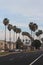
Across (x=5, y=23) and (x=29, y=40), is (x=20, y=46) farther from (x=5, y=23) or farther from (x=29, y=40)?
(x=5, y=23)

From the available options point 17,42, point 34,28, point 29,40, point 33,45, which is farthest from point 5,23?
point 29,40

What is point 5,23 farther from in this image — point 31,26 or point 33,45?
point 33,45

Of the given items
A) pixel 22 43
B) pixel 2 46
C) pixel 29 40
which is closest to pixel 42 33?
pixel 29 40

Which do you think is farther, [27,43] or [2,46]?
[27,43]

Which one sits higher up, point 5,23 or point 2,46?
point 5,23

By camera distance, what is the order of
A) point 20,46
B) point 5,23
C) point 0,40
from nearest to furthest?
point 5,23
point 0,40
point 20,46

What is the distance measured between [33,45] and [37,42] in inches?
123

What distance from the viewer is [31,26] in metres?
148

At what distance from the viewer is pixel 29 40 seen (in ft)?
638

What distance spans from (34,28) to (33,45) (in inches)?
891

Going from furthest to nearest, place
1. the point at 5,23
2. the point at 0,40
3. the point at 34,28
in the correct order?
the point at 0,40, the point at 34,28, the point at 5,23

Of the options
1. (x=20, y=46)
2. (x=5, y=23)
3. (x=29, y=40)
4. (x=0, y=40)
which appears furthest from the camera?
(x=29, y=40)

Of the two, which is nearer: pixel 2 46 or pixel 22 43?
pixel 2 46

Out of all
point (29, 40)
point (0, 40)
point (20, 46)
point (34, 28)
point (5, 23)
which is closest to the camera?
point (5, 23)
